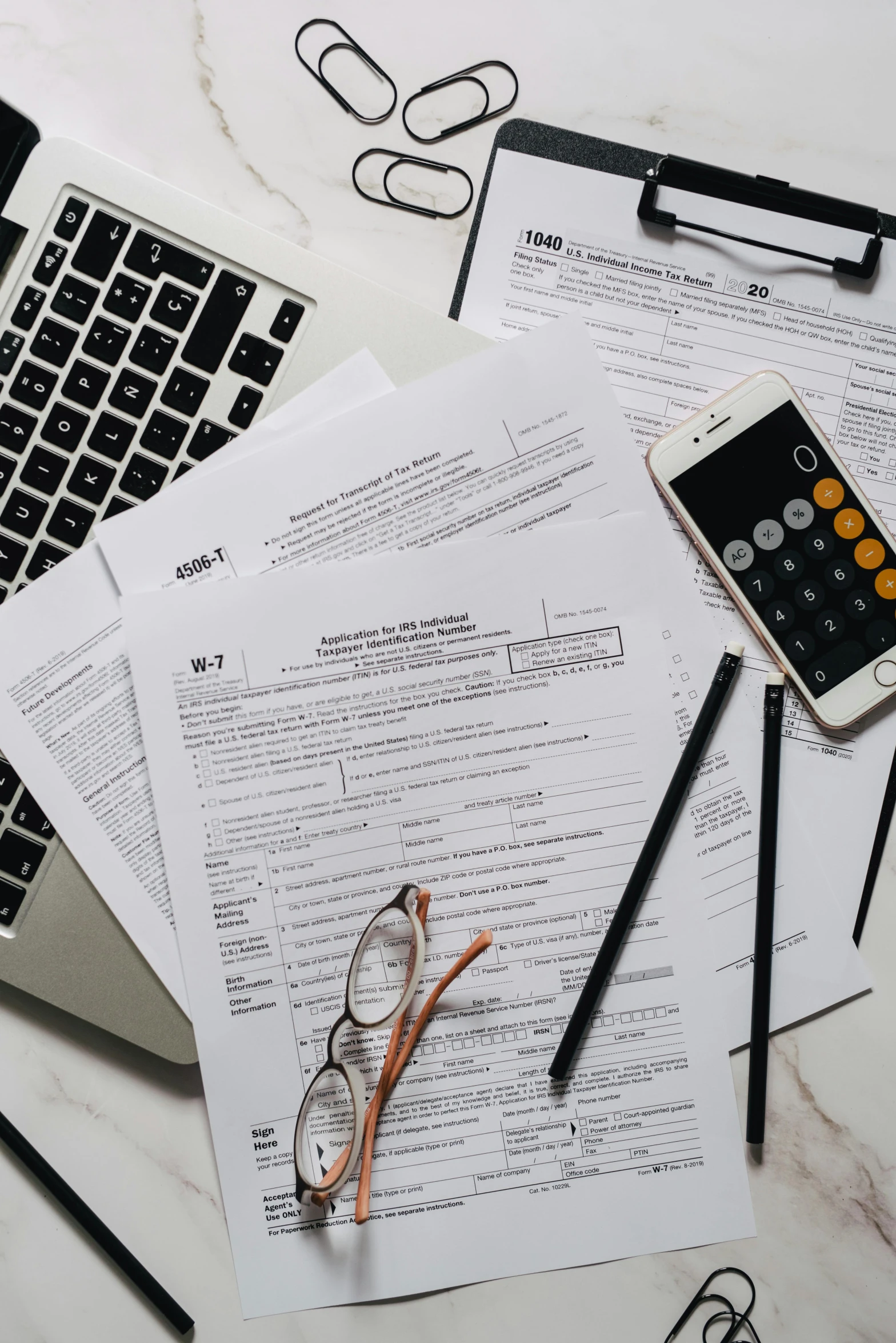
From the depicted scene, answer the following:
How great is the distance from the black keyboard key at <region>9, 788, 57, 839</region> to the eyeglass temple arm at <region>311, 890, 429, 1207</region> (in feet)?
0.78

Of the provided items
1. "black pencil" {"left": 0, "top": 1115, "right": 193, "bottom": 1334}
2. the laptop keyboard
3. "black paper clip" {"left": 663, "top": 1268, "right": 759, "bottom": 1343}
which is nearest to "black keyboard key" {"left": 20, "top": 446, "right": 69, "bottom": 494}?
the laptop keyboard

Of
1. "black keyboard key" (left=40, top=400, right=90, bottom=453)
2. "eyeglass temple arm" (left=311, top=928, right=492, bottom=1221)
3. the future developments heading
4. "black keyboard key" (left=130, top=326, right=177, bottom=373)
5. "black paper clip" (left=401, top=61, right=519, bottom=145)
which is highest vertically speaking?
"black paper clip" (left=401, top=61, right=519, bottom=145)

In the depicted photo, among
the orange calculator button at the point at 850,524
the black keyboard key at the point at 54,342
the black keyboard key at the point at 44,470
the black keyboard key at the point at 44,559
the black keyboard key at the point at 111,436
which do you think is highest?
the black keyboard key at the point at 54,342

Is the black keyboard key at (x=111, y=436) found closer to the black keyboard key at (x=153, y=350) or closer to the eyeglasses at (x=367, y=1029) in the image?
the black keyboard key at (x=153, y=350)

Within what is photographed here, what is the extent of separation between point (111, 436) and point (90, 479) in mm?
29

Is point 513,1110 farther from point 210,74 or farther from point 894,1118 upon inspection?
point 210,74

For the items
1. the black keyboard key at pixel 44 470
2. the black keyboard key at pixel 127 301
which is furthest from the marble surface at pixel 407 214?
the black keyboard key at pixel 44 470

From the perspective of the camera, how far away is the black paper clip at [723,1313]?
0.55 m

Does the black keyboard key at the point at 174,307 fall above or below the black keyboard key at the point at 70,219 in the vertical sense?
below

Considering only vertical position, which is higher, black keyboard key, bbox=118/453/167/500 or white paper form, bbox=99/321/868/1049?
black keyboard key, bbox=118/453/167/500

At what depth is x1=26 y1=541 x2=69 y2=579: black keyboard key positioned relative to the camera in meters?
0.53

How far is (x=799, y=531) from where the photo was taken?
1.79ft

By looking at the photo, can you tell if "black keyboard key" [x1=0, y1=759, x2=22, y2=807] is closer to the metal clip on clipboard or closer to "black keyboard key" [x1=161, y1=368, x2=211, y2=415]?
"black keyboard key" [x1=161, y1=368, x2=211, y2=415]

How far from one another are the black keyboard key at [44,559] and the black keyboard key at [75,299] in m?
0.14
